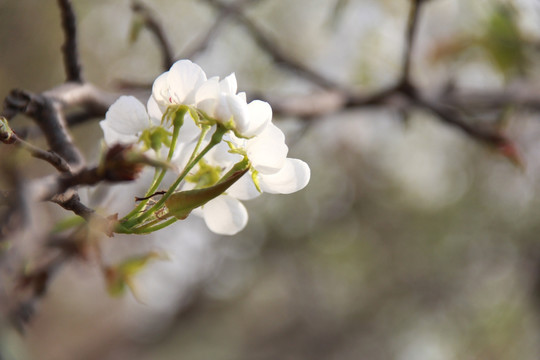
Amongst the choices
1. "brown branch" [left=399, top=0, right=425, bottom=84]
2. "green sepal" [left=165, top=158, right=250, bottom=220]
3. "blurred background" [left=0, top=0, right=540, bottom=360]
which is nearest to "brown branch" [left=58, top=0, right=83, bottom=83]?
"green sepal" [left=165, top=158, right=250, bottom=220]

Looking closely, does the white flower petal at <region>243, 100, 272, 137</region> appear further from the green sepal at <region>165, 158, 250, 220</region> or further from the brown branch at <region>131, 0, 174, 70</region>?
the brown branch at <region>131, 0, 174, 70</region>

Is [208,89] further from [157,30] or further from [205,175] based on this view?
[157,30]

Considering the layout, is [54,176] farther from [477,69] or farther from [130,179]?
[477,69]

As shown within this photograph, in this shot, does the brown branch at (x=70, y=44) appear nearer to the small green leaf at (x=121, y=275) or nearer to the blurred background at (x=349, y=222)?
the small green leaf at (x=121, y=275)

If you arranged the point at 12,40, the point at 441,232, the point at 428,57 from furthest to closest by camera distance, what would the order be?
the point at 441,232
the point at 12,40
the point at 428,57

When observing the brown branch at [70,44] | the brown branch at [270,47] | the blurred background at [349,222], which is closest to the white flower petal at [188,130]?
the brown branch at [70,44]

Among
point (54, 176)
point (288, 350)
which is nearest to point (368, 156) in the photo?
point (288, 350)

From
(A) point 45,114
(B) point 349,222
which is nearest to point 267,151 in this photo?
(A) point 45,114
